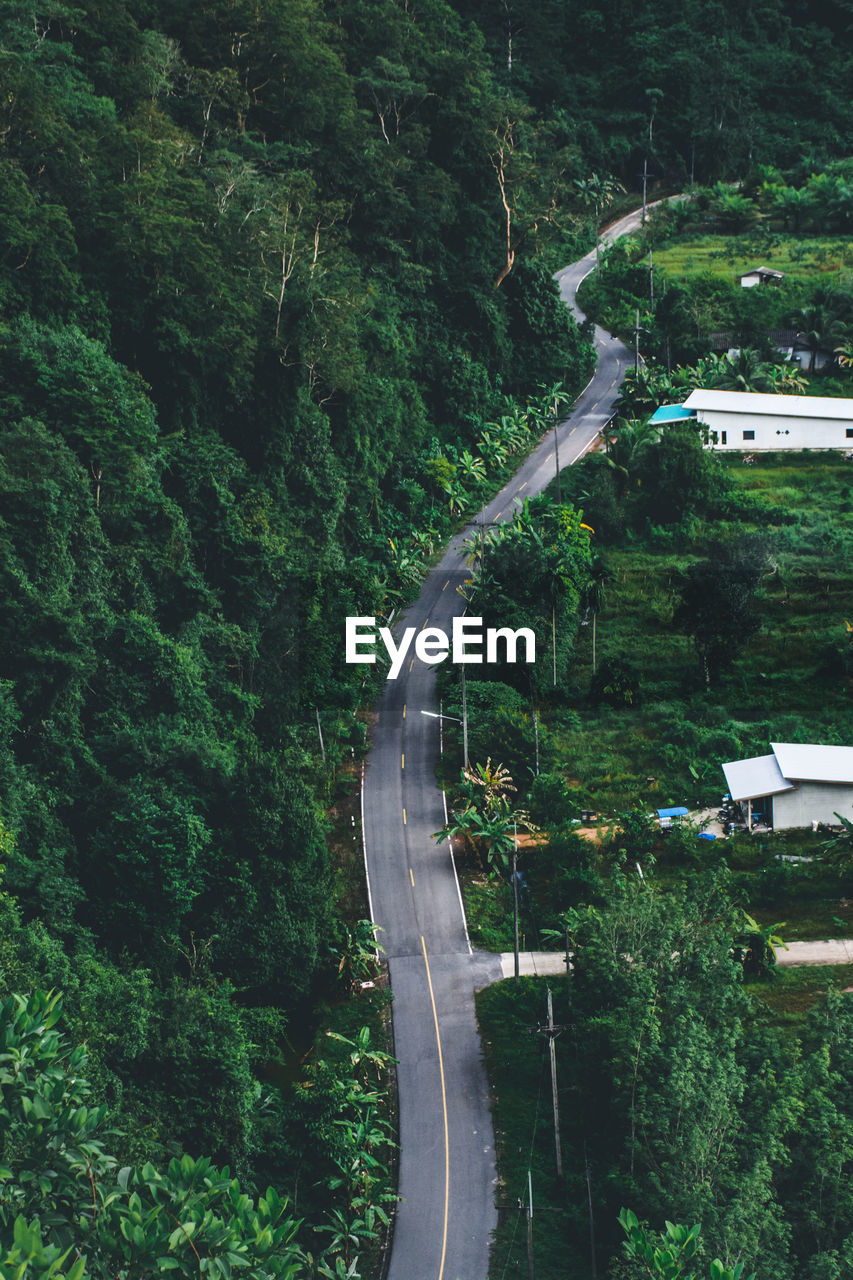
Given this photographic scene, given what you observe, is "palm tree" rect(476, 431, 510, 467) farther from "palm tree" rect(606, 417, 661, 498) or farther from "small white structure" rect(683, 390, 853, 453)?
"small white structure" rect(683, 390, 853, 453)

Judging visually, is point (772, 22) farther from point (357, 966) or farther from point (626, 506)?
point (357, 966)

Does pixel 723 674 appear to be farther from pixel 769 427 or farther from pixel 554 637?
pixel 769 427

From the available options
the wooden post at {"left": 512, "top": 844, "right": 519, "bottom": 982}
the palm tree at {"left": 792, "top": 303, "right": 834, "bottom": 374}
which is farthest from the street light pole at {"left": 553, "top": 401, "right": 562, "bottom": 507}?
the wooden post at {"left": 512, "top": 844, "right": 519, "bottom": 982}

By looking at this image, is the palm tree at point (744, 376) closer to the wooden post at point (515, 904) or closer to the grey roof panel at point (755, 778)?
the grey roof panel at point (755, 778)

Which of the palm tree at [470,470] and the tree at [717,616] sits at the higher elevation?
the palm tree at [470,470]

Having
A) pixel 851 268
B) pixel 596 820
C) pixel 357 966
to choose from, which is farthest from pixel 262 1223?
pixel 851 268

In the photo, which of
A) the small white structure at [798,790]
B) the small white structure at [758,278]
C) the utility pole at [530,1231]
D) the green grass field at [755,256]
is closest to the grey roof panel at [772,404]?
the green grass field at [755,256]
